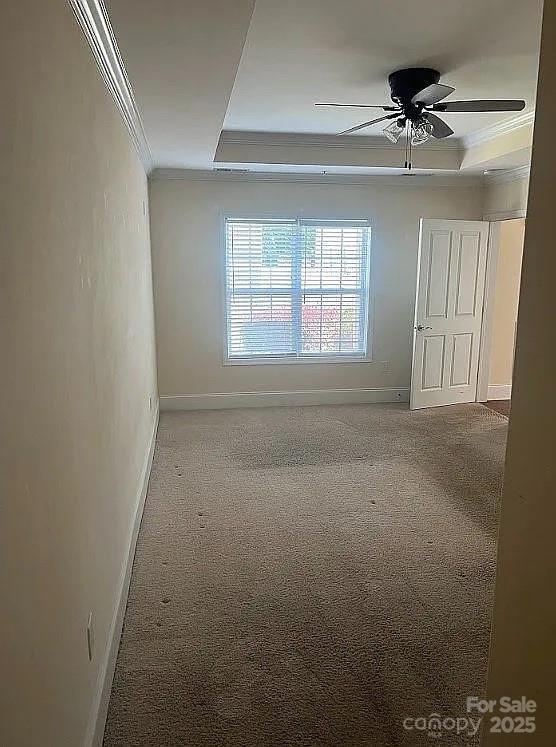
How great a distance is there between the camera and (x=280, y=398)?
20.7 feet

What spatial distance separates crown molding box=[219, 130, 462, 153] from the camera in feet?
16.6

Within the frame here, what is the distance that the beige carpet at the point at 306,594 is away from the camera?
210 centimetres

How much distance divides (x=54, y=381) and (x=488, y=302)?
223 inches

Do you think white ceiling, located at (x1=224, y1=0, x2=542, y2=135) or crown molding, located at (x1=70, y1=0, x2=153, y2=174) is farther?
white ceiling, located at (x1=224, y1=0, x2=542, y2=135)

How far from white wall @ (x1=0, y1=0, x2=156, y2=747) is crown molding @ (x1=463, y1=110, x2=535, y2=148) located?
126 inches

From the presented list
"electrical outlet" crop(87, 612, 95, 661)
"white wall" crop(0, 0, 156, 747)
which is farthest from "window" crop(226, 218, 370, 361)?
"electrical outlet" crop(87, 612, 95, 661)

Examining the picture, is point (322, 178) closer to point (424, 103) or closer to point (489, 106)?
point (424, 103)

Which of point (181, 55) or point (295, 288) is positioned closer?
point (181, 55)

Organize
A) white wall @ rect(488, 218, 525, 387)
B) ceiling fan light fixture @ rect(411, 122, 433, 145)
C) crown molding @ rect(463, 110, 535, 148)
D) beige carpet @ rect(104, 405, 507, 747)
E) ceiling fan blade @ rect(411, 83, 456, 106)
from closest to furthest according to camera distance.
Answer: beige carpet @ rect(104, 405, 507, 747)
ceiling fan blade @ rect(411, 83, 456, 106)
ceiling fan light fixture @ rect(411, 122, 433, 145)
crown molding @ rect(463, 110, 535, 148)
white wall @ rect(488, 218, 525, 387)

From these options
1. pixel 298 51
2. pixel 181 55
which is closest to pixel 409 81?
pixel 298 51

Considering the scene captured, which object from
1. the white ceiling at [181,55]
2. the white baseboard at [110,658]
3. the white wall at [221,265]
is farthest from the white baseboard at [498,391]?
the white baseboard at [110,658]

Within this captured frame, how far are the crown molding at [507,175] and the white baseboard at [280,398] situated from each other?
2.40 m

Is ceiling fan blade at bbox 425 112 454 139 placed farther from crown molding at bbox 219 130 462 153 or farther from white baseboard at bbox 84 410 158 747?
white baseboard at bbox 84 410 158 747

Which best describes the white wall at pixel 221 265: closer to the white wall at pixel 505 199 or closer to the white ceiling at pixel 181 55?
the white wall at pixel 505 199
